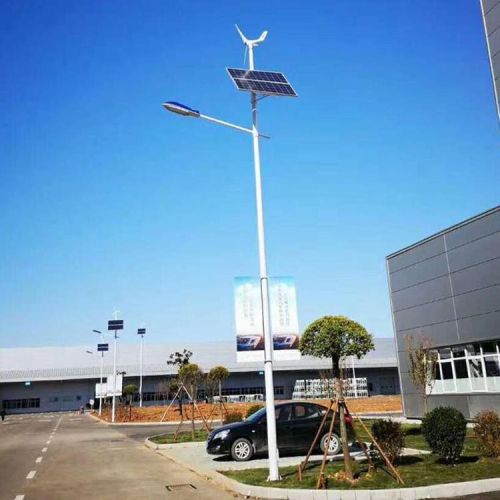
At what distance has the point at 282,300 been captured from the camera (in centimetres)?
1273

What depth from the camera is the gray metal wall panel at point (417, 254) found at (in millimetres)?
25422

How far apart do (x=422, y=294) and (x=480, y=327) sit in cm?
424

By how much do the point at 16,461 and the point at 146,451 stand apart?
4803mm

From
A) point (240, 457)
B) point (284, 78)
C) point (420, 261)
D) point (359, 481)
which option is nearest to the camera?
point (359, 481)

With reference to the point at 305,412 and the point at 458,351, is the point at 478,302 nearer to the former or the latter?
the point at 458,351

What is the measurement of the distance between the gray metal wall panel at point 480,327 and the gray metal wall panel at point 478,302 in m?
0.21

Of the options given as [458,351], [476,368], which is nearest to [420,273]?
[458,351]

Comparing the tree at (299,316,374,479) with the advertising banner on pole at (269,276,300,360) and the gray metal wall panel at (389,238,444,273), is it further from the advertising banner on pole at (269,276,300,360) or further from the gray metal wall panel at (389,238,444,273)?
the gray metal wall panel at (389,238,444,273)

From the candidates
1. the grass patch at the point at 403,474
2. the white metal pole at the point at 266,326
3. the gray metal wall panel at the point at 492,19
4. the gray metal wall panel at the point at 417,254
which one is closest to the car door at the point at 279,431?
the grass patch at the point at 403,474

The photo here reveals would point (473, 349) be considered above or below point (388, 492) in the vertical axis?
above

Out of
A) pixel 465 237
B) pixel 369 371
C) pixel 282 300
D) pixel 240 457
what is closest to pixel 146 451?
pixel 240 457

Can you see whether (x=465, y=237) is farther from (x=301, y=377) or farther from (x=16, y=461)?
A: (x=301, y=377)

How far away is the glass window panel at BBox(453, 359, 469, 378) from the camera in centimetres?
2394

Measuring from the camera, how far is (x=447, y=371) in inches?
989
